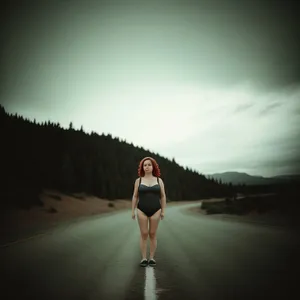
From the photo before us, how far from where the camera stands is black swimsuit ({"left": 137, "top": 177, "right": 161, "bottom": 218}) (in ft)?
20.0

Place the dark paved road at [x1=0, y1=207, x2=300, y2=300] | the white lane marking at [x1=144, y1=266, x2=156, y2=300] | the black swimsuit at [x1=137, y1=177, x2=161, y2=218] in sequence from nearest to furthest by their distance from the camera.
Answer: the white lane marking at [x1=144, y1=266, x2=156, y2=300] → the dark paved road at [x1=0, y1=207, x2=300, y2=300] → the black swimsuit at [x1=137, y1=177, x2=161, y2=218]

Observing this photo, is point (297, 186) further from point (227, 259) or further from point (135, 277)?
point (135, 277)

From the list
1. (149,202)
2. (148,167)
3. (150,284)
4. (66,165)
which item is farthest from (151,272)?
(66,165)

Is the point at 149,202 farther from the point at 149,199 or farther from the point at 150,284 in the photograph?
the point at 150,284

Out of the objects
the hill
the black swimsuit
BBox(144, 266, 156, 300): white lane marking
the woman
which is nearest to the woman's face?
the woman

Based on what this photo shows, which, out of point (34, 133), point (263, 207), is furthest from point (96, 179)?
point (263, 207)

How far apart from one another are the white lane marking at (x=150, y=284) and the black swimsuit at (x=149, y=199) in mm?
971

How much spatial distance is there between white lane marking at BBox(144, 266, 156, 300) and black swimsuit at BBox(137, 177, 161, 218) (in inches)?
38.2

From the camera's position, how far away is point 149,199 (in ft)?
20.1

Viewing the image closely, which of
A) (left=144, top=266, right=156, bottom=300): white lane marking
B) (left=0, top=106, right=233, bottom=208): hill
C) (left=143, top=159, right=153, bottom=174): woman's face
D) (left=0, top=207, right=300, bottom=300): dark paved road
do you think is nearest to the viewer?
(left=144, top=266, right=156, bottom=300): white lane marking

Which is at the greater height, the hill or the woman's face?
the hill

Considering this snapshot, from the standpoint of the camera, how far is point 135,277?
5.28 meters

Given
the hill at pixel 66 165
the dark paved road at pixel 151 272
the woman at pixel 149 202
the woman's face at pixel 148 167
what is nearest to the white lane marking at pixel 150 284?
the dark paved road at pixel 151 272

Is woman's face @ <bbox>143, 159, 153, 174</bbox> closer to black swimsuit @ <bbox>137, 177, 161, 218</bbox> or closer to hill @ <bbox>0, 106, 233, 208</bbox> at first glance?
black swimsuit @ <bbox>137, 177, 161, 218</bbox>
